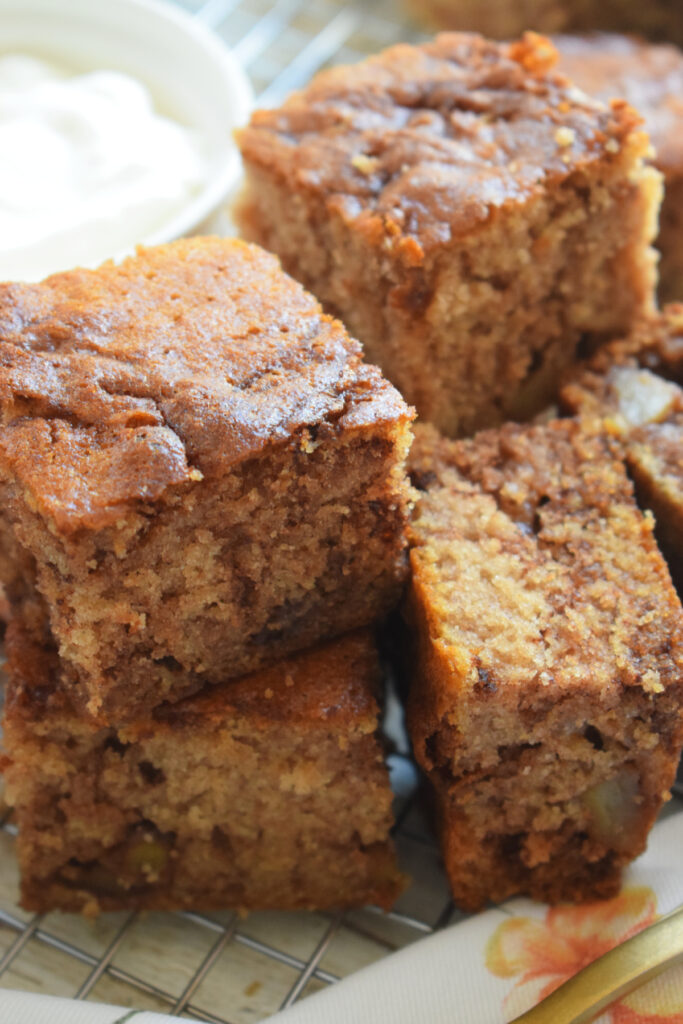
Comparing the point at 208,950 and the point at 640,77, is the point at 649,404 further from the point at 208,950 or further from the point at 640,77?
the point at 208,950

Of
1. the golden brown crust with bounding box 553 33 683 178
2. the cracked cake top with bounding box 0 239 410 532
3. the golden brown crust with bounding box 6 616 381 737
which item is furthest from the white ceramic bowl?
the golden brown crust with bounding box 6 616 381 737

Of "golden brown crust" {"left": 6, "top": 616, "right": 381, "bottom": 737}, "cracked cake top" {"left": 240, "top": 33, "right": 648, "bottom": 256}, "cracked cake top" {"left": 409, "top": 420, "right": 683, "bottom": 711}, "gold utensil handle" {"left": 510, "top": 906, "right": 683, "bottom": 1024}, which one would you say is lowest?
"gold utensil handle" {"left": 510, "top": 906, "right": 683, "bottom": 1024}

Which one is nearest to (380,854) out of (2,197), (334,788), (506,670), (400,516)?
(334,788)

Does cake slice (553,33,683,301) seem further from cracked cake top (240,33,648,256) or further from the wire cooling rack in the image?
the wire cooling rack

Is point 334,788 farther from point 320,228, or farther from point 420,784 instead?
point 320,228

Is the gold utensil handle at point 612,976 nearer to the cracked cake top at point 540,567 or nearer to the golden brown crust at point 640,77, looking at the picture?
the cracked cake top at point 540,567

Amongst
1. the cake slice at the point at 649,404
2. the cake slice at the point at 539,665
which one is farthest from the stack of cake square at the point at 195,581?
the cake slice at the point at 649,404

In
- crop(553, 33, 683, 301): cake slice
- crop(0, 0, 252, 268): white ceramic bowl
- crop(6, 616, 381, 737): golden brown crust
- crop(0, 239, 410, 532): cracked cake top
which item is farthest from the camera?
crop(0, 0, 252, 268): white ceramic bowl
